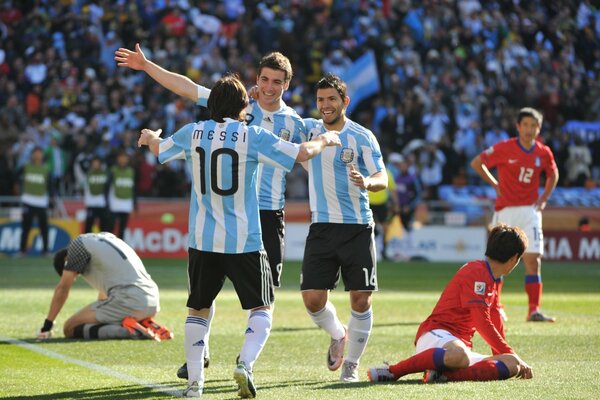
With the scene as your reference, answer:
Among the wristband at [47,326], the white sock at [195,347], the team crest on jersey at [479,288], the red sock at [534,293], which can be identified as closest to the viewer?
the white sock at [195,347]

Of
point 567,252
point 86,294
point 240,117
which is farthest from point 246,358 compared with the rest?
point 567,252

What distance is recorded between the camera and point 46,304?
1410 centimetres

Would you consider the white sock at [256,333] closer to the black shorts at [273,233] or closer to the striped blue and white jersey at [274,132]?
the black shorts at [273,233]

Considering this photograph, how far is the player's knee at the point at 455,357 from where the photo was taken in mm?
7895

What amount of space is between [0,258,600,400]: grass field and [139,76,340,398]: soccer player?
48 cm

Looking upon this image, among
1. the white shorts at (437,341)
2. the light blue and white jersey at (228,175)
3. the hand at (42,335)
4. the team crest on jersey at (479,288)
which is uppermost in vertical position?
the light blue and white jersey at (228,175)

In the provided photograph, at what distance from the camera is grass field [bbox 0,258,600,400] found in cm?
765

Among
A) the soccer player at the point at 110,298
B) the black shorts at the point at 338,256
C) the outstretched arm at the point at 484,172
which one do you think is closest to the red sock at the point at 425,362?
the black shorts at the point at 338,256

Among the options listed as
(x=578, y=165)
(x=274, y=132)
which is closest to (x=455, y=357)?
(x=274, y=132)

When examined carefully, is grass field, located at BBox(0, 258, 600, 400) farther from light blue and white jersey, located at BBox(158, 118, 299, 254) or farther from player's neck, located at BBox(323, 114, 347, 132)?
player's neck, located at BBox(323, 114, 347, 132)

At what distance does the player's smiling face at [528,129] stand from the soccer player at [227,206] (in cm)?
609

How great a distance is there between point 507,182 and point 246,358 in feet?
22.1

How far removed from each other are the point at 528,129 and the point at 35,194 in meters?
12.9

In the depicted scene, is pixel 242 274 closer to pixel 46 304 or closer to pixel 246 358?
pixel 246 358
